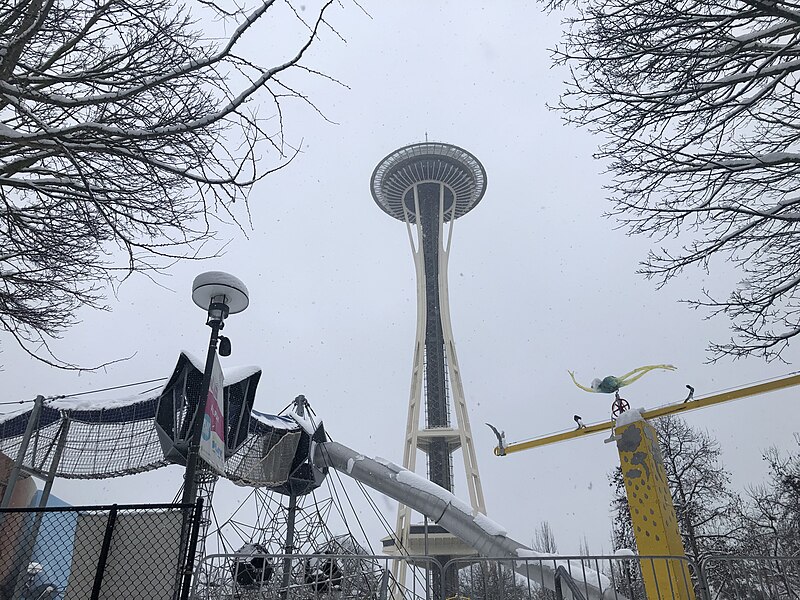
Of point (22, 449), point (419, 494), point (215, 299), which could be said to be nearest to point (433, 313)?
point (419, 494)

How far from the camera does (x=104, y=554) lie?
13.7 ft

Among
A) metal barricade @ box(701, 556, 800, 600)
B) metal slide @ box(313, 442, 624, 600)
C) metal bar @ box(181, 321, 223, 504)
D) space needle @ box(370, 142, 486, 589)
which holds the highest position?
space needle @ box(370, 142, 486, 589)

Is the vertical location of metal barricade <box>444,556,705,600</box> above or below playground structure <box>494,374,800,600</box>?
below

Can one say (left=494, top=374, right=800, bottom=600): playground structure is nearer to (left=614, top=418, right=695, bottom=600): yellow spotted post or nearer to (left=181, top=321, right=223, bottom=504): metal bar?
(left=614, top=418, right=695, bottom=600): yellow spotted post

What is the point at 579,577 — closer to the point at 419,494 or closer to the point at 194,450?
the point at 419,494

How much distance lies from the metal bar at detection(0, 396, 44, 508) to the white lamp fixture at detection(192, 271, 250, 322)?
8095 mm

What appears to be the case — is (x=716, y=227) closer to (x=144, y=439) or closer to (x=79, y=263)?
(x=79, y=263)

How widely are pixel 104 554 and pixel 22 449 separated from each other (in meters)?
9.96

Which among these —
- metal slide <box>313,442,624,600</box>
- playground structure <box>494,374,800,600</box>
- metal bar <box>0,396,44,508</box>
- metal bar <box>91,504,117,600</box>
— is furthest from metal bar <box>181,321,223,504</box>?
metal slide <box>313,442,624,600</box>

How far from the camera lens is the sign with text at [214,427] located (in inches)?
245

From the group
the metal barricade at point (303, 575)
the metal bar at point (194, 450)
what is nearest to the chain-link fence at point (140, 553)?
the metal barricade at point (303, 575)

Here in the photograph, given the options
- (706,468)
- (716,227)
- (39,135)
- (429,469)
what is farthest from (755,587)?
(429,469)

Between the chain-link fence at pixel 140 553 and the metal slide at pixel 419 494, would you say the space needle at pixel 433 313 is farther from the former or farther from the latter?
the chain-link fence at pixel 140 553

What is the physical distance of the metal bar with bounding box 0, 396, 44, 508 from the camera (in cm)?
1173
